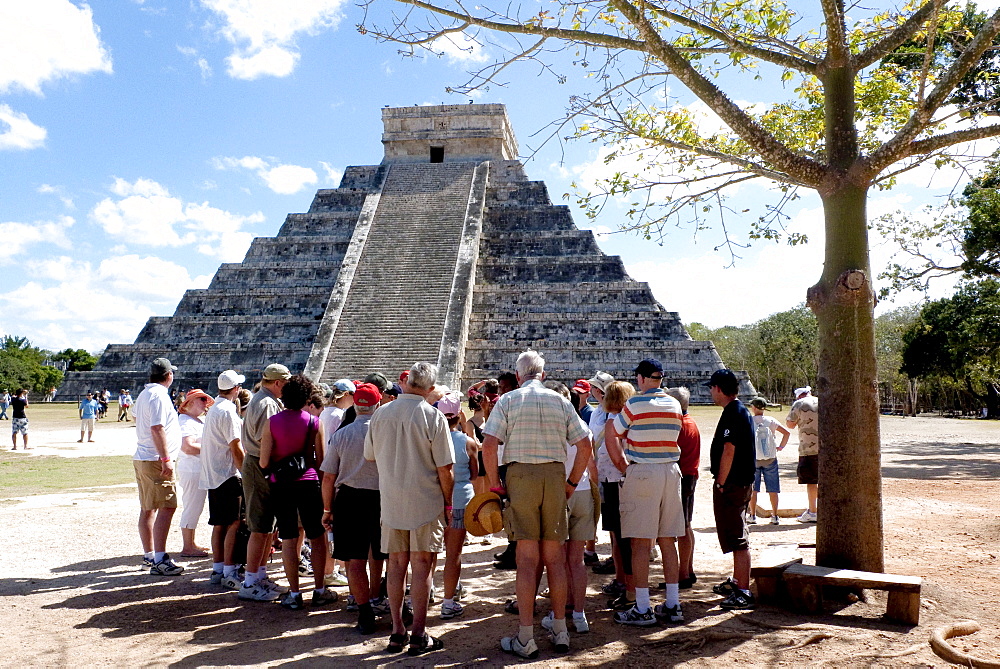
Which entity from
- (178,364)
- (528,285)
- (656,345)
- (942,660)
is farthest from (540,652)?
(178,364)

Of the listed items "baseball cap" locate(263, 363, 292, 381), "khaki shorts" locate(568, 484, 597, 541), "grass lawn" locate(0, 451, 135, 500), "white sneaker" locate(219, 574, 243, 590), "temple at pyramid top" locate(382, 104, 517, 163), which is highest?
"temple at pyramid top" locate(382, 104, 517, 163)

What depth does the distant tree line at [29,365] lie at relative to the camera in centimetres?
5312

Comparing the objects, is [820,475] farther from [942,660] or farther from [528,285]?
[528,285]

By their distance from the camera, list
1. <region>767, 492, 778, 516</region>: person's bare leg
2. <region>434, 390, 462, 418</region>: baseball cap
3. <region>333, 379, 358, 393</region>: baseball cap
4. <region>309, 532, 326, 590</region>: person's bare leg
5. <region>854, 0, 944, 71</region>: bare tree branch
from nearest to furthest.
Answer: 1. <region>854, 0, 944, 71</region>: bare tree branch
2. <region>309, 532, 326, 590</region>: person's bare leg
3. <region>434, 390, 462, 418</region>: baseball cap
4. <region>333, 379, 358, 393</region>: baseball cap
5. <region>767, 492, 778, 516</region>: person's bare leg

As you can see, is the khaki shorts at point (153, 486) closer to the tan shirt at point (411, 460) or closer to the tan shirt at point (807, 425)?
the tan shirt at point (411, 460)

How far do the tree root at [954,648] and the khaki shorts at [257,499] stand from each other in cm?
407

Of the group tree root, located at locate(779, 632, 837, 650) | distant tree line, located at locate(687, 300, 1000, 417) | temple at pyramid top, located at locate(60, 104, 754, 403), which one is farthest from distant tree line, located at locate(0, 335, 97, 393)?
tree root, located at locate(779, 632, 837, 650)

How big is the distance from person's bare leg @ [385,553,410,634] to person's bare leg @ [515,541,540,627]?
0.69 m

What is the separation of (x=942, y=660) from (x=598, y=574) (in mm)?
2589

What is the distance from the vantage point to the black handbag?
4.89 m

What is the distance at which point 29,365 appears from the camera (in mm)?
57656

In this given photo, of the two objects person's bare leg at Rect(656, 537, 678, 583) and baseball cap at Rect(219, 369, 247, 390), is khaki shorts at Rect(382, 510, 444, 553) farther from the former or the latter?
baseball cap at Rect(219, 369, 247, 390)

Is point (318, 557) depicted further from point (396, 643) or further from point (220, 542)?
point (396, 643)

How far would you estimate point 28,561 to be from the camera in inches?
242
